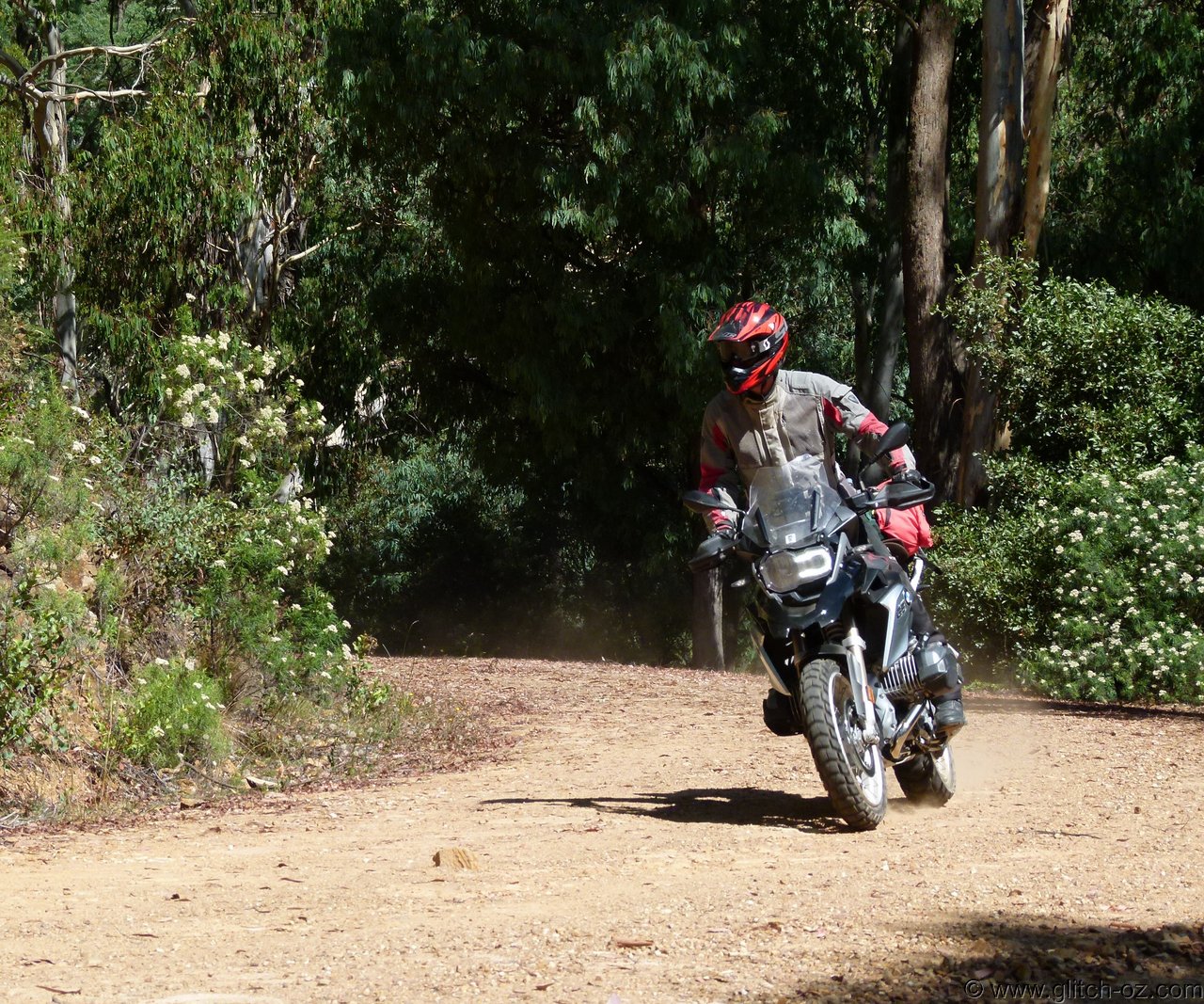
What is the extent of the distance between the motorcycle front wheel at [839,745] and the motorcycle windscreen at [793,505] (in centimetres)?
54

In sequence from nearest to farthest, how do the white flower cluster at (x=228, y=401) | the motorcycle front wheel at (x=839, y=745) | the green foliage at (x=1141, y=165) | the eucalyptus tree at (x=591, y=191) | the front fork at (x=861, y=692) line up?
the motorcycle front wheel at (x=839, y=745) < the front fork at (x=861, y=692) < the white flower cluster at (x=228, y=401) < the eucalyptus tree at (x=591, y=191) < the green foliage at (x=1141, y=165)

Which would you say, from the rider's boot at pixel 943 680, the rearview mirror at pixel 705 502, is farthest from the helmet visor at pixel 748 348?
the rider's boot at pixel 943 680

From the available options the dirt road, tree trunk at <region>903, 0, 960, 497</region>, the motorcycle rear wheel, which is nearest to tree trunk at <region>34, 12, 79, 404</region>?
tree trunk at <region>903, 0, 960, 497</region>

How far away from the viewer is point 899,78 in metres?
20.9

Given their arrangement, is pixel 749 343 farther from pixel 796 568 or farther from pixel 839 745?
pixel 839 745

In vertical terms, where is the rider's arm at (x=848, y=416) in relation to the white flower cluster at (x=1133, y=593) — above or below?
above

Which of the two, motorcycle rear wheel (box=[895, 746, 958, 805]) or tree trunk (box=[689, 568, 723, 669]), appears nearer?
motorcycle rear wheel (box=[895, 746, 958, 805])

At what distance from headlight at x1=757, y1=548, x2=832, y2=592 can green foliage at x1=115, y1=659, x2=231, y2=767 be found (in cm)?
384

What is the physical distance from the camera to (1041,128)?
17125 millimetres

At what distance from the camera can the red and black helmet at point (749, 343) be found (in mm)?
6562

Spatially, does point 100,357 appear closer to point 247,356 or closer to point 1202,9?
point 247,356

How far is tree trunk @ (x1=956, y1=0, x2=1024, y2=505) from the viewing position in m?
17.0

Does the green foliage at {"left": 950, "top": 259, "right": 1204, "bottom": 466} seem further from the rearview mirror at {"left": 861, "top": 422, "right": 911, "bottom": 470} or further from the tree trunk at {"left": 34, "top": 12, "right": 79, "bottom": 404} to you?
the tree trunk at {"left": 34, "top": 12, "right": 79, "bottom": 404}

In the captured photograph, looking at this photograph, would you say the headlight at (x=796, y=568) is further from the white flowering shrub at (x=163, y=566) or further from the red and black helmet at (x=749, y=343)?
the white flowering shrub at (x=163, y=566)
